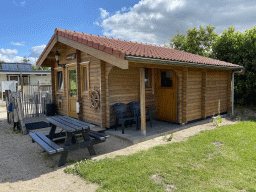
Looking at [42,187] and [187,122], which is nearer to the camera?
[42,187]

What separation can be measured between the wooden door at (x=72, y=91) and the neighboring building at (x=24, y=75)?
15.3 meters

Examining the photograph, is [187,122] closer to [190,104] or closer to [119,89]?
[190,104]

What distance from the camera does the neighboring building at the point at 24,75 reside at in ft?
67.6

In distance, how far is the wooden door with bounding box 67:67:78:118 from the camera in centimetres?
754

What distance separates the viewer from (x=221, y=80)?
8672 millimetres

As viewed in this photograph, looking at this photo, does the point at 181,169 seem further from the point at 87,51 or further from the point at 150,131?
the point at 87,51

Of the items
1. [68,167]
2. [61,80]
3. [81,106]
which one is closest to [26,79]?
[61,80]

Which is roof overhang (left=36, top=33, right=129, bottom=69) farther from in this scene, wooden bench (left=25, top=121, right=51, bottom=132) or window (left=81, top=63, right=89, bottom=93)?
wooden bench (left=25, top=121, right=51, bottom=132)

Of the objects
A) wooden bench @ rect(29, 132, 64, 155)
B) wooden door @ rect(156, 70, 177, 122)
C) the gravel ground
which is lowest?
the gravel ground

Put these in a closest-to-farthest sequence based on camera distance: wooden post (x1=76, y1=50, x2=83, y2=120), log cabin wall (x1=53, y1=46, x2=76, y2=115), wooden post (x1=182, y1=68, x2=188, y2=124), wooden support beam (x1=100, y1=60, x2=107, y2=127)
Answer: wooden support beam (x1=100, y1=60, x2=107, y2=127) → wooden post (x1=182, y1=68, x2=188, y2=124) → wooden post (x1=76, y1=50, x2=83, y2=120) → log cabin wall (x1=53, y1=46, x2=76, y2=115)

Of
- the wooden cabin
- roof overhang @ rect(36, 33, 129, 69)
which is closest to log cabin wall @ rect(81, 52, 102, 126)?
the wooden cabin

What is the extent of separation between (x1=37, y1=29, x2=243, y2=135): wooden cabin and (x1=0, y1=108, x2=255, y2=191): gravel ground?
3.04ft

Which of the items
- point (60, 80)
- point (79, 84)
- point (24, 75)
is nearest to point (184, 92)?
point (79, 84)

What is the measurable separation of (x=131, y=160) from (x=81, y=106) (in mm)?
3793
